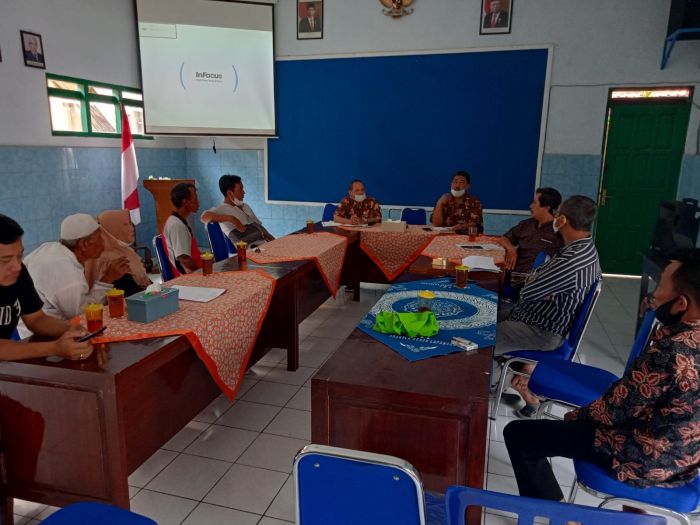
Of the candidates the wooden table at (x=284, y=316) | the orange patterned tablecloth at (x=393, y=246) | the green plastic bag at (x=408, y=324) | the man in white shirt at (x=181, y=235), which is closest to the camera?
the green plastic bag at (x=408, y=324)

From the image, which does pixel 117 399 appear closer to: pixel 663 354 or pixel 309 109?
pixel 663 354

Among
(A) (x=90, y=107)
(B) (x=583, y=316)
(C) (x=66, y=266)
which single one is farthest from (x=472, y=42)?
(C) (x=66, y=266)

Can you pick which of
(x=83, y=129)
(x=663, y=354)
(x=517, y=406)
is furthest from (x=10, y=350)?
(x=83, y=129)

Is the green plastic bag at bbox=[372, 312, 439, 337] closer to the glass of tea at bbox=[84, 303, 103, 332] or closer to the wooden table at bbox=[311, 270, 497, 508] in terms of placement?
the wooden table at bbox=[311, 270, 497, 508]

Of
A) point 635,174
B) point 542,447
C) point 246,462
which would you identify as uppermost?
point 635,174

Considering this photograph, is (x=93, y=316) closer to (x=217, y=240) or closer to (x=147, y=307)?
(x=147, y=307)

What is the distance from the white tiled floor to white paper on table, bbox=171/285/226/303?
757 mm

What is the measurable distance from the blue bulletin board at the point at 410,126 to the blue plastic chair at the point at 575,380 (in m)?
4.12

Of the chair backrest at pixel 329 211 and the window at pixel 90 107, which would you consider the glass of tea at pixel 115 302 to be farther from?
the window at pixel 90 107

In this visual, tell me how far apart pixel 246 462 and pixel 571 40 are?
554 cm

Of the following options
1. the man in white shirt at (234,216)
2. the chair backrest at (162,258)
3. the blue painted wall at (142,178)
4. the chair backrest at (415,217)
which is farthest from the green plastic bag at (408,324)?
the blue painted wall at (142,178)

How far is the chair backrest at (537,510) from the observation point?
88 cm

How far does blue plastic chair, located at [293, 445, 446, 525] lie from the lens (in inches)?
39.9

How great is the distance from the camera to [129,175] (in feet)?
18.8
